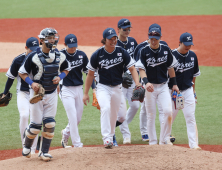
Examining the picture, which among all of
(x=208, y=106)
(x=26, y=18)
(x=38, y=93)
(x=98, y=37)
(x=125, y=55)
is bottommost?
(x=208, y=106)

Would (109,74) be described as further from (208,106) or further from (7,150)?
(208,106)

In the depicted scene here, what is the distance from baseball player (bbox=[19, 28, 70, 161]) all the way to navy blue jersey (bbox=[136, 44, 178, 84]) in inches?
58.7

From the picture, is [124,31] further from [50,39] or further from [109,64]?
[50,39]

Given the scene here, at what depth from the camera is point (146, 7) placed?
24.6 meters

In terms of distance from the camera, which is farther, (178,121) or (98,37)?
(98,37)

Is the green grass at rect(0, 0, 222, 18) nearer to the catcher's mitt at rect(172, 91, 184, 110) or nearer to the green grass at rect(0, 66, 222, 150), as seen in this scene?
the green grass at rect(0, 66, 222, 150)

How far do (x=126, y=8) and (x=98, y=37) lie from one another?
7350mm

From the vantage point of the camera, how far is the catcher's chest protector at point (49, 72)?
474 cm

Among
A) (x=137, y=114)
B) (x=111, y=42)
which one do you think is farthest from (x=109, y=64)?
(x=137, y=114)

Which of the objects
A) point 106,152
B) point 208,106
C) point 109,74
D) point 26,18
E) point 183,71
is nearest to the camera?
point 106,152

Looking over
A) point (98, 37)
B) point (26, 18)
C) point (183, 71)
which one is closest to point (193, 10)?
point (98, 37)

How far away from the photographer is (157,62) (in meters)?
5.82

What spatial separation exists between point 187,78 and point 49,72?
2.57 metres

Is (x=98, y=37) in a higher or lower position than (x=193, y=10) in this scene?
lower
